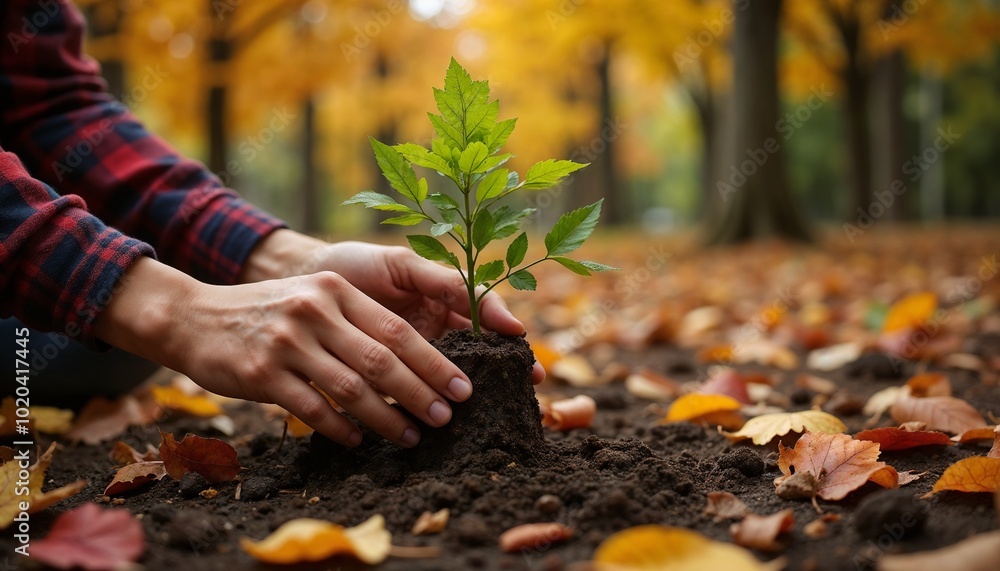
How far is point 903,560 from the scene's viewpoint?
0.81 m

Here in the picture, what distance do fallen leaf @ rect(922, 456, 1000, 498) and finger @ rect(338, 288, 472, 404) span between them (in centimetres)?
75

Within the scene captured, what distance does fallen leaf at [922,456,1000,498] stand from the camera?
1.10 metres

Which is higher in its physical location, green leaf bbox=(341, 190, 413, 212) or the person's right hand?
green leaf bbox=(341, 190, 413, 212)

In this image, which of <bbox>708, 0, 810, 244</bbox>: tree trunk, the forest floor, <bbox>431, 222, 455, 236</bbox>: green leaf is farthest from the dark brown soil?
<bbox>708, 0, 810, 244</bbox>: tree trunk

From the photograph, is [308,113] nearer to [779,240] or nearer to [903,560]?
[779,240]

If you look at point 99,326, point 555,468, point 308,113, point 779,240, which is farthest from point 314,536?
point 308,113

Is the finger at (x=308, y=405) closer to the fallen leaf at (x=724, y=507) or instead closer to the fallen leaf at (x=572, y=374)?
the fallen leaf at (x=724, y=507)

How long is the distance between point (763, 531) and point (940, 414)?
86cm

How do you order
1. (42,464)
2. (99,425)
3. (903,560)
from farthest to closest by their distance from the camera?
1. (99,425)
2. (42,464)
3. (903,560)

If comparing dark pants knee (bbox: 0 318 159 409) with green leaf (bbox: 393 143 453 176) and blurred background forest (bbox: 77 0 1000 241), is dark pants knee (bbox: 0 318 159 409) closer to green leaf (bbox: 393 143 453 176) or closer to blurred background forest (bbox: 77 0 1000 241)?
green leaf (bbox: 393 143 453 176)

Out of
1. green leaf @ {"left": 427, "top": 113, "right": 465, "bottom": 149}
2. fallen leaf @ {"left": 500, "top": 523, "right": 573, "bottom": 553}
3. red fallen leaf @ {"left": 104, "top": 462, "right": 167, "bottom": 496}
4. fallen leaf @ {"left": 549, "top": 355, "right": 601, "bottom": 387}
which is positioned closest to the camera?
fallen leaf @ {"left": 500, "top": 523, "right": 573, "bottom": 553}

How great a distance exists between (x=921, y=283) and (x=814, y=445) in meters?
3.95

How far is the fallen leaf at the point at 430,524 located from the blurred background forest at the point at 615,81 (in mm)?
3480

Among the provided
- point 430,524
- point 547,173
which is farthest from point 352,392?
point 547,173
